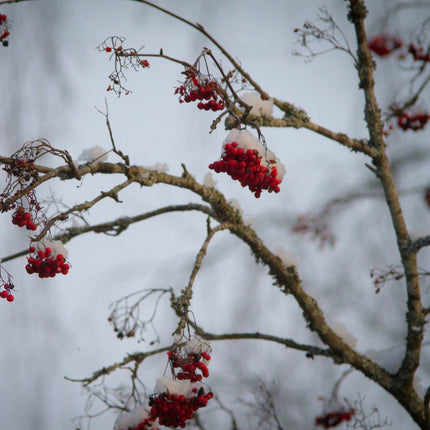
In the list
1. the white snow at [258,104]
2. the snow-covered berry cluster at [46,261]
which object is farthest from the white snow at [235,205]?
the snow-covered berry cluster at [46,261]

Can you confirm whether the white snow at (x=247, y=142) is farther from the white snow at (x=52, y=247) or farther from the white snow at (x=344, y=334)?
the white snow at (x=344, y=334)

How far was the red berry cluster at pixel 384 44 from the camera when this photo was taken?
4789mm

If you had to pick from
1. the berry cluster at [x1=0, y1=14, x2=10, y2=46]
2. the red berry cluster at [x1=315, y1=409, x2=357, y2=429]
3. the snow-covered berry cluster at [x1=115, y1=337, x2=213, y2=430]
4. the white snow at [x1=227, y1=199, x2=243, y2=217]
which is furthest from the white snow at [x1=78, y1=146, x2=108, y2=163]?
the red berry cluster at [x1=315, y1=409, x2=357, y2=429]

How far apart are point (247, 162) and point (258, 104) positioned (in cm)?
106

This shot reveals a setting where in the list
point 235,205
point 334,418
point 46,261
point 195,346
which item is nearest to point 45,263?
point 46,261

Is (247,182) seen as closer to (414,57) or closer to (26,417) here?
(414,57)

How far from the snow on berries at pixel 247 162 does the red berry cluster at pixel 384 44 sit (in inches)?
125

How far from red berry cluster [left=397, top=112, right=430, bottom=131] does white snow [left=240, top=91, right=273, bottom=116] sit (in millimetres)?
1764

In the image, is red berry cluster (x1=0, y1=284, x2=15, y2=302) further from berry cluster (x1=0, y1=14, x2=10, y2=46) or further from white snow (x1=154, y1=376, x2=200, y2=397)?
berry cluster (x1=0, y1=14, x2=10, y2=46)

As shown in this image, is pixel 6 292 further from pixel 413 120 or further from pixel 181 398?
pixel 413 120

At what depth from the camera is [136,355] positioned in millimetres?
3330

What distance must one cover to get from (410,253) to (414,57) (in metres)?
2.10

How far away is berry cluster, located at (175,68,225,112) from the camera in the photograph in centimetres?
248

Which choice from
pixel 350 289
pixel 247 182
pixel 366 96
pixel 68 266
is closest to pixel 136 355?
pixel 68 266
